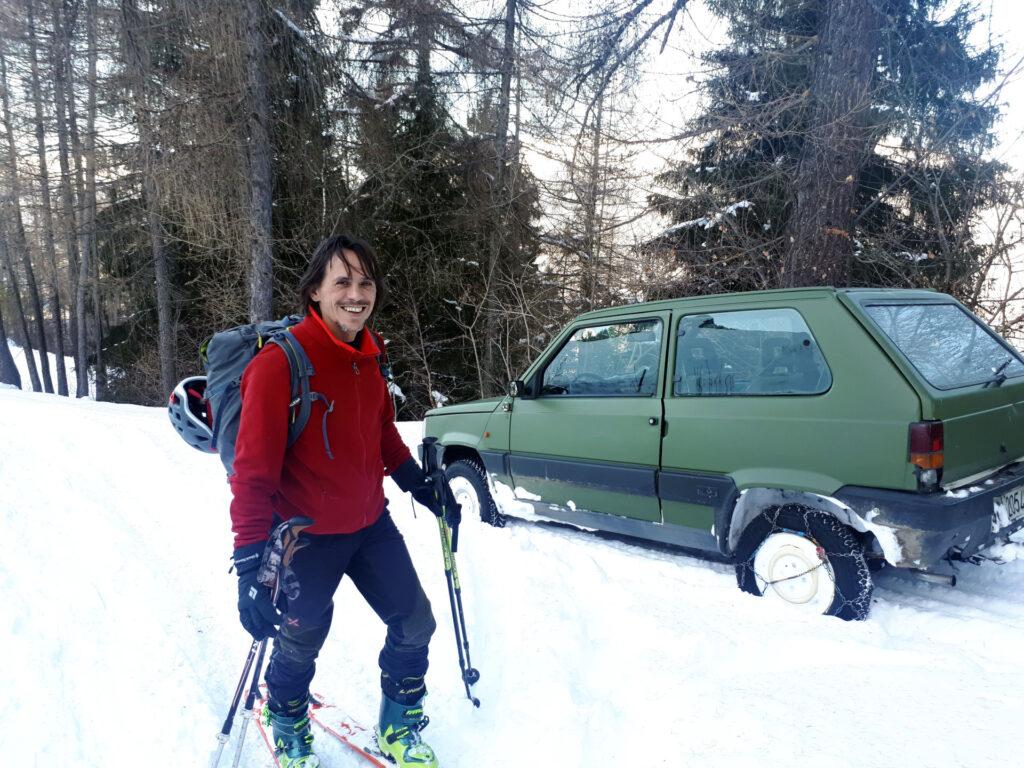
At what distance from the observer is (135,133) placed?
11.3m

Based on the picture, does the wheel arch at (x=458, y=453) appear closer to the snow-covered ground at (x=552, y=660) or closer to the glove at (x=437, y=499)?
the snow-covered ground at (x=552, y=660)

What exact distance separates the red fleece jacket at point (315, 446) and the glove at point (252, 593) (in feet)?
0.14

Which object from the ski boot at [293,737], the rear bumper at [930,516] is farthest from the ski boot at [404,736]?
the rear bumper at [930,516]

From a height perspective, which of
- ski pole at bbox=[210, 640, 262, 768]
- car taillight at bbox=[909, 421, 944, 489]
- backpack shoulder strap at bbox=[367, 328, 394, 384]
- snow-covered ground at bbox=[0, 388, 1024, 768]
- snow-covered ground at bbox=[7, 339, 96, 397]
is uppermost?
backpack shoulder strap at bbox=[367, 328, 394, 384]

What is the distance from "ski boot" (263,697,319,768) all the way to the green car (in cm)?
245

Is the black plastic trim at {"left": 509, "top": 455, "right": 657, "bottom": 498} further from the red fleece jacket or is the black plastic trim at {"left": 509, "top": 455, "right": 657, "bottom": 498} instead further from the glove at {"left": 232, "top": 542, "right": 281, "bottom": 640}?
the glove at {"left": 232, "top": 542, "right": 281, "bottom": 640}

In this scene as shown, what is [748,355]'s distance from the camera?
3695 mm

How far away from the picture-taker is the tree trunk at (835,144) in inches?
265

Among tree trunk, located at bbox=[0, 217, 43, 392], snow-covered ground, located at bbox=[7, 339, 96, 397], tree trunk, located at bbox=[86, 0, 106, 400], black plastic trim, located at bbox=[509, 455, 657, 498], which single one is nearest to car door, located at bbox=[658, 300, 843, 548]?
black plastic trim, located at bbox=[509, 455, 657, 498]

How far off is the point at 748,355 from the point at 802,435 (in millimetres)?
595

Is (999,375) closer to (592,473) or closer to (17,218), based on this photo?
(592,473)

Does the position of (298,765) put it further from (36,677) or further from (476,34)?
(476,34)

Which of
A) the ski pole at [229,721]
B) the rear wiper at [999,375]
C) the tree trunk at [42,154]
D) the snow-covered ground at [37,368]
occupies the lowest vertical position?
the snow-covered ground at [37,368]

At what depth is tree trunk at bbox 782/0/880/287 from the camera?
6723 mm
